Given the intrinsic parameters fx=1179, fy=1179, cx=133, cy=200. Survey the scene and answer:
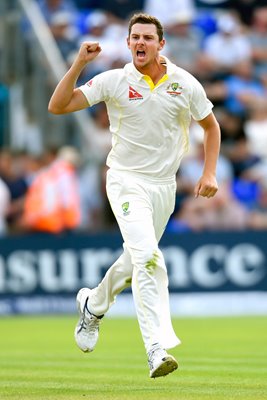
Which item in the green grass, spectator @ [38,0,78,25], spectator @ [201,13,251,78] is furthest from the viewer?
spectator @ [38,0,78,25]

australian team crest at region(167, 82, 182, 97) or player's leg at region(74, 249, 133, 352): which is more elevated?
australian team crest at region(167, 82, 182, 97)

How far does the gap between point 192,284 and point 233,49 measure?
13.3 ft

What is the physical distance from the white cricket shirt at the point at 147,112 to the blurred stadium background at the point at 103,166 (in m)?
7.61

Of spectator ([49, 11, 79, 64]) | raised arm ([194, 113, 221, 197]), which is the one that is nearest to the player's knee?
raised arm ([194, 113, 221, 197])

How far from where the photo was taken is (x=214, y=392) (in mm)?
6996

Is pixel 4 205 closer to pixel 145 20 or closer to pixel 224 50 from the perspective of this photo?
pixel 224 50

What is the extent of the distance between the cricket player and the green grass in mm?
543

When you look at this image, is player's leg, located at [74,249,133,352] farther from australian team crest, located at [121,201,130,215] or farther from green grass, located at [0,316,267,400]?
australian team crest, located at [121,201,130,215]

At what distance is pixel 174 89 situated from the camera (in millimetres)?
7832

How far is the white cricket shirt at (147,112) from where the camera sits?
780 cm

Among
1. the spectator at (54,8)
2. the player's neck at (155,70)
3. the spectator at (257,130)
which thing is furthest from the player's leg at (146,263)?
the spectator at (54,8)

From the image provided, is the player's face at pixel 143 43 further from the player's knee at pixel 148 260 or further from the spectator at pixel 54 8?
the spectator at pixel 54 8

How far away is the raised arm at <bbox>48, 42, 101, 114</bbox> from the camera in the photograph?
7.55m

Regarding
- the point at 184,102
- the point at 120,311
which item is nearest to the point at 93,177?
the point at 120,311
